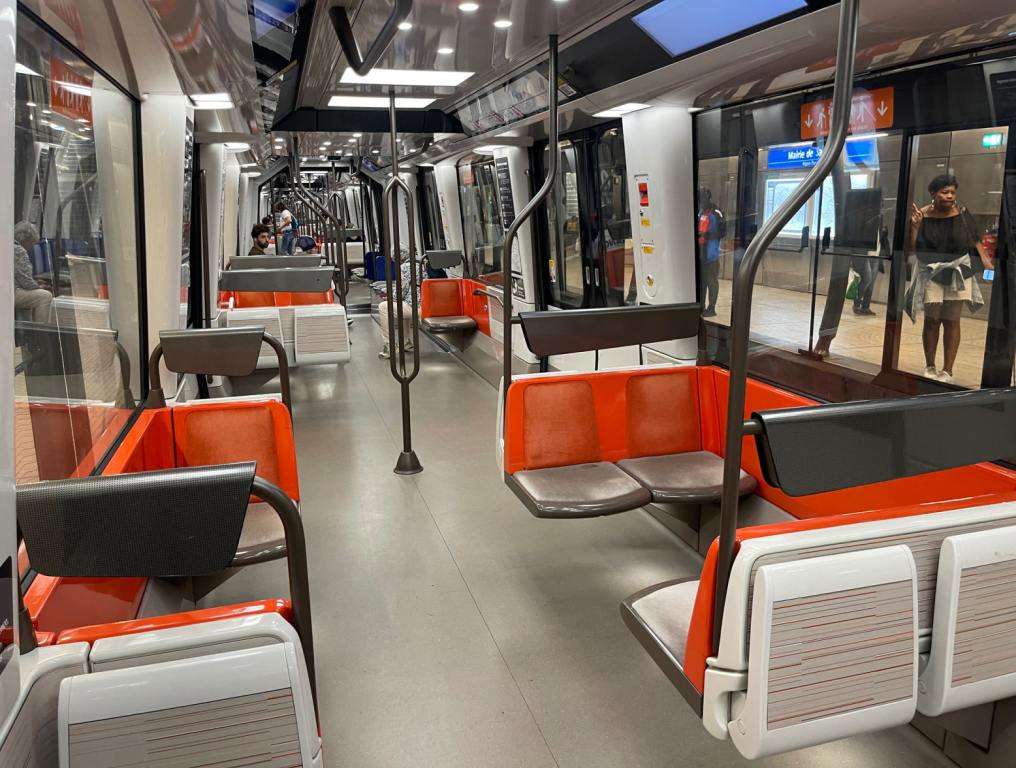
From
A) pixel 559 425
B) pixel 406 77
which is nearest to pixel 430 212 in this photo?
pixel 406 77

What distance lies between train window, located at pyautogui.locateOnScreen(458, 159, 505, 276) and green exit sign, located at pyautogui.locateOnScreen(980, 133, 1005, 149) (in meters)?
7.05

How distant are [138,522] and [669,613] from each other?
163cm

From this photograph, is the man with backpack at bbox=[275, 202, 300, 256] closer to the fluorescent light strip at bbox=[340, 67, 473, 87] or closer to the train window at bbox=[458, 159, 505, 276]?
the train window at bbox=[458, 159, 505, 276]

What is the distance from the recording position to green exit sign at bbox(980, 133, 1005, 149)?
117 inches

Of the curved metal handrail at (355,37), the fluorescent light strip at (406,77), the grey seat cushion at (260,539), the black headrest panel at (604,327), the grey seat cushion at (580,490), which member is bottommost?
the grey seat cushion at (260,539)

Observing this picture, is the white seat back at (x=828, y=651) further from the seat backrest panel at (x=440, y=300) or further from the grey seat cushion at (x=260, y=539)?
the seat backrest panel at (x=440, y=300)

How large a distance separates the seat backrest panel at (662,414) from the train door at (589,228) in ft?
7.69

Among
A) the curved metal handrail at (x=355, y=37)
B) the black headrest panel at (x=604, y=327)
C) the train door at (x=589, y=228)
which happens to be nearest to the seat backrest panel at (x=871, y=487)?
the black headrest panel at (x=604, y=327)

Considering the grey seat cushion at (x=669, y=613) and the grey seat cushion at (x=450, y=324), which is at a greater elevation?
the grey seat cushion at (x=450, y=324)

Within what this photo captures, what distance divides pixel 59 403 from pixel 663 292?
356 cm

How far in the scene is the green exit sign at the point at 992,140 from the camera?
9.78ft

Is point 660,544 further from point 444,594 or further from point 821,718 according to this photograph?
point 821,718

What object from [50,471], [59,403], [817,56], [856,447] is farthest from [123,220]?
[856,447]

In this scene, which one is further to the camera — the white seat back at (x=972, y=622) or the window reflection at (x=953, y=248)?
the window reflection at (x=953, y=248)
